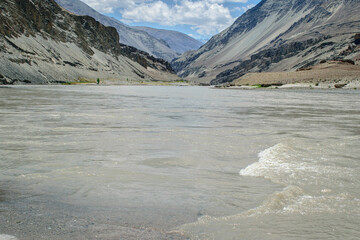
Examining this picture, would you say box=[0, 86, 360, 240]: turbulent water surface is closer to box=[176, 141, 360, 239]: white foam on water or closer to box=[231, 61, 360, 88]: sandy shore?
box=[176, 141, 360, 239]: white foam on water

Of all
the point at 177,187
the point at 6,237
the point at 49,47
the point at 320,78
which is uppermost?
the point at 49,47

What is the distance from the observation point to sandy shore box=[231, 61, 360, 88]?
10512cm

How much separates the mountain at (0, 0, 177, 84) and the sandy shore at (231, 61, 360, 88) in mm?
74291

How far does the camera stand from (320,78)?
11450 cm

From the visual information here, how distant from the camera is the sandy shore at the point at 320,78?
10512 centimetres

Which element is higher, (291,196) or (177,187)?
(291,196)

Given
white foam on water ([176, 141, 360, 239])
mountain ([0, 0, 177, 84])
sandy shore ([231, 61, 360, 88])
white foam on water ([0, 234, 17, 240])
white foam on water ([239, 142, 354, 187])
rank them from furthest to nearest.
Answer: sandy shore ([231, 61, 360, 88]) < mountain ([0, 0, 177, 84]) < white foam on water ([239, 142, 354, 187]) < white foam on water ([176, 141, 360, 239]) < white foam on water ([0, 234, 17, 240])

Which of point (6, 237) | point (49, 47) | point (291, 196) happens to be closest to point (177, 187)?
point (291, 196)

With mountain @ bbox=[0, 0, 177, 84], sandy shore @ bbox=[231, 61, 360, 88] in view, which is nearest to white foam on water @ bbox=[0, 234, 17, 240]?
mountain @ bbox=[0, 0, 177, 84]

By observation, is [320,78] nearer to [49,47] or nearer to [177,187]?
[49,47]

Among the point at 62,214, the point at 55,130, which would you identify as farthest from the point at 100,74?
the point at 62,214

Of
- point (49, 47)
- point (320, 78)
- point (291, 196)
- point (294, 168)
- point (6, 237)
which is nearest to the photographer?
point (6, 237)

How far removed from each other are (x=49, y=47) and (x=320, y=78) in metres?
102

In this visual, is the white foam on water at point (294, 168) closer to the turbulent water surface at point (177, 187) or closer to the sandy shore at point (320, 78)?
the turbulent water surface at point (177, 187)
